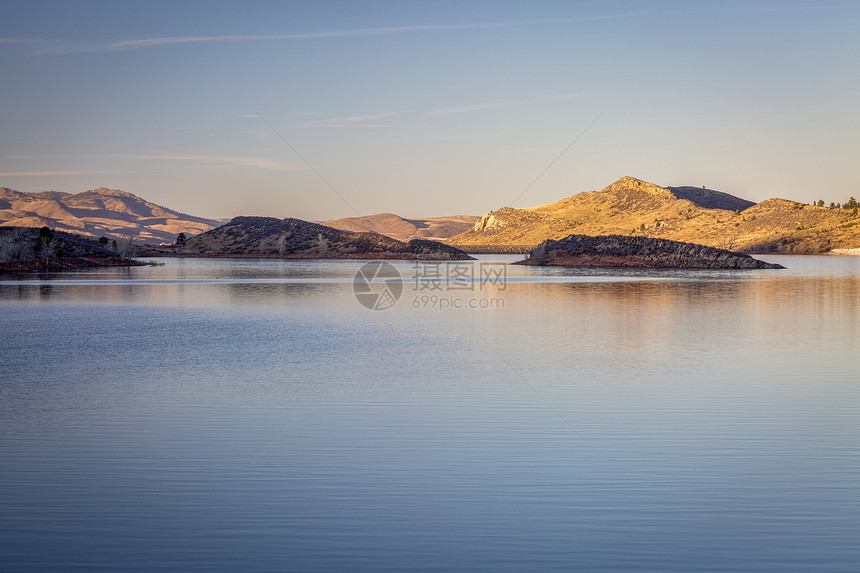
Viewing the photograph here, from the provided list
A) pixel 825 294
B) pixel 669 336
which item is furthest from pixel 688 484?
pixel 825 294

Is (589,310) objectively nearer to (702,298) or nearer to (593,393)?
(702,298)

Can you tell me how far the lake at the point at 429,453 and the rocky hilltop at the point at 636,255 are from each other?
279 ft

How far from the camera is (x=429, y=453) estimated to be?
11547 mm

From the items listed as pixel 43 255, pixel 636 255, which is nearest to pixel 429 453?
pixel 43 255

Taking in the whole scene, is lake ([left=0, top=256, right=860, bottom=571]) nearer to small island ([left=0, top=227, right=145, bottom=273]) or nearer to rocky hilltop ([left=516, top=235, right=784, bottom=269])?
small island ([left=0, top=227, right=145, bottom=273])

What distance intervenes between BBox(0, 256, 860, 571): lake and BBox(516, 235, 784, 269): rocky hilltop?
8499 centimetres

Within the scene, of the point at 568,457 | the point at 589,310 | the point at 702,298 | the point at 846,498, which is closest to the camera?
the point at 846,498

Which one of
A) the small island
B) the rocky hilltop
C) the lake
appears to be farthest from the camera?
the rocky hilltop

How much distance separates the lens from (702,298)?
4634 cm

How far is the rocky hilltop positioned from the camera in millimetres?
107125

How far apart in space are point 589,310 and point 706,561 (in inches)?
1226

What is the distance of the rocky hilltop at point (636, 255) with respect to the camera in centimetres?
10712

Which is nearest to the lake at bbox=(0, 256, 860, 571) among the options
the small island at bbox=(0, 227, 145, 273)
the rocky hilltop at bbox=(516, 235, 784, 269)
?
the small island at bbox=(0, 227, 145, 273)

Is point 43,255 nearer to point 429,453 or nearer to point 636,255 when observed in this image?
point 636,255
